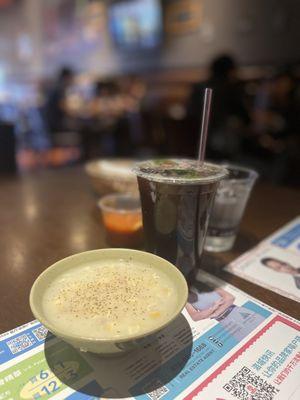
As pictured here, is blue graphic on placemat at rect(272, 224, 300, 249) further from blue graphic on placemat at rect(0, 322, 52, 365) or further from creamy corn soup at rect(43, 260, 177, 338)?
blue graphic on placemat at rect(0, 322, 52, 365)

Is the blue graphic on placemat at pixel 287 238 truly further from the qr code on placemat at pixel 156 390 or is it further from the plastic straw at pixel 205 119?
the qr code on placemat at pixel 156 390

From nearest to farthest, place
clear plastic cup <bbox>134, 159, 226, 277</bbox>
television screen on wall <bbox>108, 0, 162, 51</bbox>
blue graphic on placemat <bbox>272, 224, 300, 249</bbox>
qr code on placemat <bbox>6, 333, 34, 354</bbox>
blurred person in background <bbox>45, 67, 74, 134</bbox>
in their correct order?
qr code on placemat <bbox>6, 333, 34, 354</bbox>, clear plastic cup <bbox>134, 159, 226, 277</bbox>, blue graphic on placemat <bbox>272, 224, 300, 249</bbox>, television screen on wall <bbox>108, 0, 162, 51</bbox>, blurred person in background <bbox>45, 67, 74, 134</bbox>

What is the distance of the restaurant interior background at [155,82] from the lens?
11.1ft

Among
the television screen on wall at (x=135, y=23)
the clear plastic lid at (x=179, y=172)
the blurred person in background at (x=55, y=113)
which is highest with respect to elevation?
the television screen on wall at (x=135, y=23)

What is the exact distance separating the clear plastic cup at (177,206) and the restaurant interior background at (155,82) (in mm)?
1279

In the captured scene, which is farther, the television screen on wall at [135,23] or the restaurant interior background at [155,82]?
the television screen on wall at [135,23]

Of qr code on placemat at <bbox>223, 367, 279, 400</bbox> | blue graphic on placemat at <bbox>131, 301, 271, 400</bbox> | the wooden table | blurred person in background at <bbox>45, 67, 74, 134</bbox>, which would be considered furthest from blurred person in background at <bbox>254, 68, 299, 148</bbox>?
blurred person in background at <bbox>45, 67, 74, 134</bbox>

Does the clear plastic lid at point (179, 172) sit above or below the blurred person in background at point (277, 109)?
above

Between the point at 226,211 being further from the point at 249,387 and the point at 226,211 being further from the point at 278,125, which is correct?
the point at 278,125

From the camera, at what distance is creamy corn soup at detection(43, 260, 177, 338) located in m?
0.54

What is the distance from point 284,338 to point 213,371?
0.17 metres

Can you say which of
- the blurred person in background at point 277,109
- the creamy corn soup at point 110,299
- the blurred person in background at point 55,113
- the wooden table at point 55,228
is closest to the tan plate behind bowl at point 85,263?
the creamy corn soup at point 110,299

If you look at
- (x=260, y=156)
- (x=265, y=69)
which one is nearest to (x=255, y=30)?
(x=265, y=69)

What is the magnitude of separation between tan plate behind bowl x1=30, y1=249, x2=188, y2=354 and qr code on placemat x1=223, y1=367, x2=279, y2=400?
0.50ft
